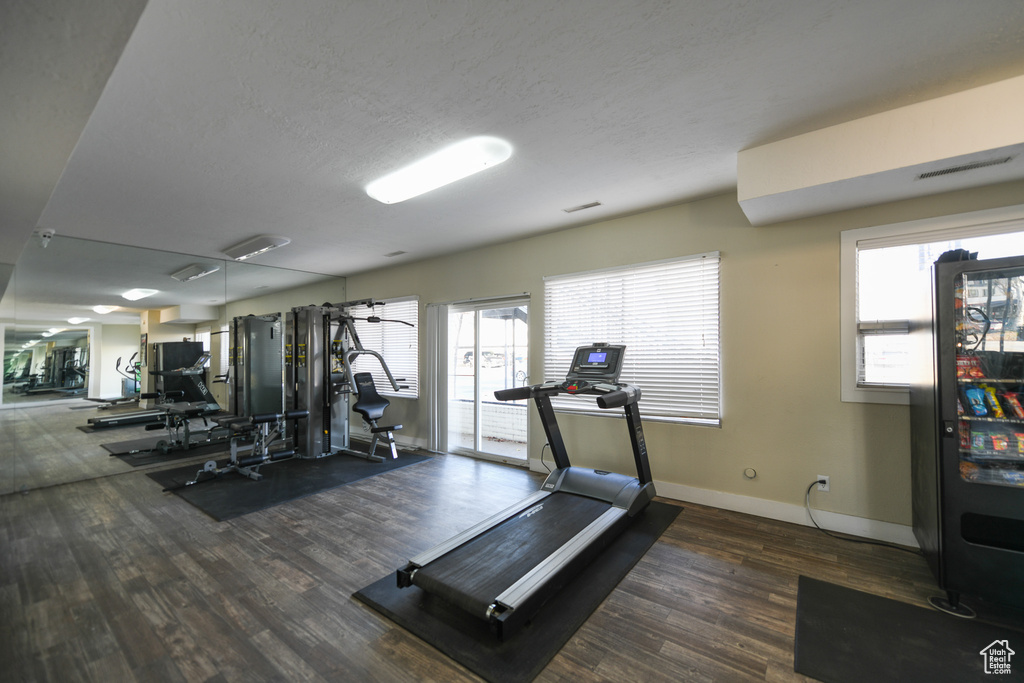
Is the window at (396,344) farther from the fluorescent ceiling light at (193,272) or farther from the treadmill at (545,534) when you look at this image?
the treadmill at (545,534)

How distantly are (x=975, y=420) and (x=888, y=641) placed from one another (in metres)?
1.25

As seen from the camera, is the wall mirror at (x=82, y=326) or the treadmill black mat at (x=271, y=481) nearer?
the treadmill black mat at (x=271, y=481)

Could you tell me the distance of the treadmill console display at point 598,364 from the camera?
3.33 m

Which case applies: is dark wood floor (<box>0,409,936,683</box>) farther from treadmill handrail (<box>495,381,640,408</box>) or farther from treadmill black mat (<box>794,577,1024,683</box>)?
treadmill handrail (<box>495,381,640,408</box>)

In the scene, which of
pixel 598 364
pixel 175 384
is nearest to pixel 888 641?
pixel 598 364

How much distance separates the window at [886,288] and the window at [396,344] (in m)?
4.84

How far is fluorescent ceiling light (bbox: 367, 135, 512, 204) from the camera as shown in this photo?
8.74 feet

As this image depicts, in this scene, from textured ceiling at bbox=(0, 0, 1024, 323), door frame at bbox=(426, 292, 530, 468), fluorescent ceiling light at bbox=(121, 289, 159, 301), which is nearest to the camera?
textured ceiling at bbox=(0, 0, 1024, 323)

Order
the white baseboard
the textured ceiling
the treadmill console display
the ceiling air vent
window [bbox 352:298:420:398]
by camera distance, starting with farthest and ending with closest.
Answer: window [bbox 352:298:420:398] → the treadmill console display → the white baseboard → the ceiling air vent → the textured ceiling

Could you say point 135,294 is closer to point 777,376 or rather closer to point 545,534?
point 545,534

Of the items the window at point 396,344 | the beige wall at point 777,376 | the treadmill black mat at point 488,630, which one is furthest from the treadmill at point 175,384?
the beige wall at point 777,376

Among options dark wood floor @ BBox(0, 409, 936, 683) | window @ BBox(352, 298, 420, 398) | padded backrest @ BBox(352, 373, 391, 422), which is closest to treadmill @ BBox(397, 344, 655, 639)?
dark wood floor @ BBox(0, 409, 936, 683)

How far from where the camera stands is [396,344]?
628 centimetres

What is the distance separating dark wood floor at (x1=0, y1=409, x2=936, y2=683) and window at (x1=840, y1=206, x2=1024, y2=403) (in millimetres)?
1166
